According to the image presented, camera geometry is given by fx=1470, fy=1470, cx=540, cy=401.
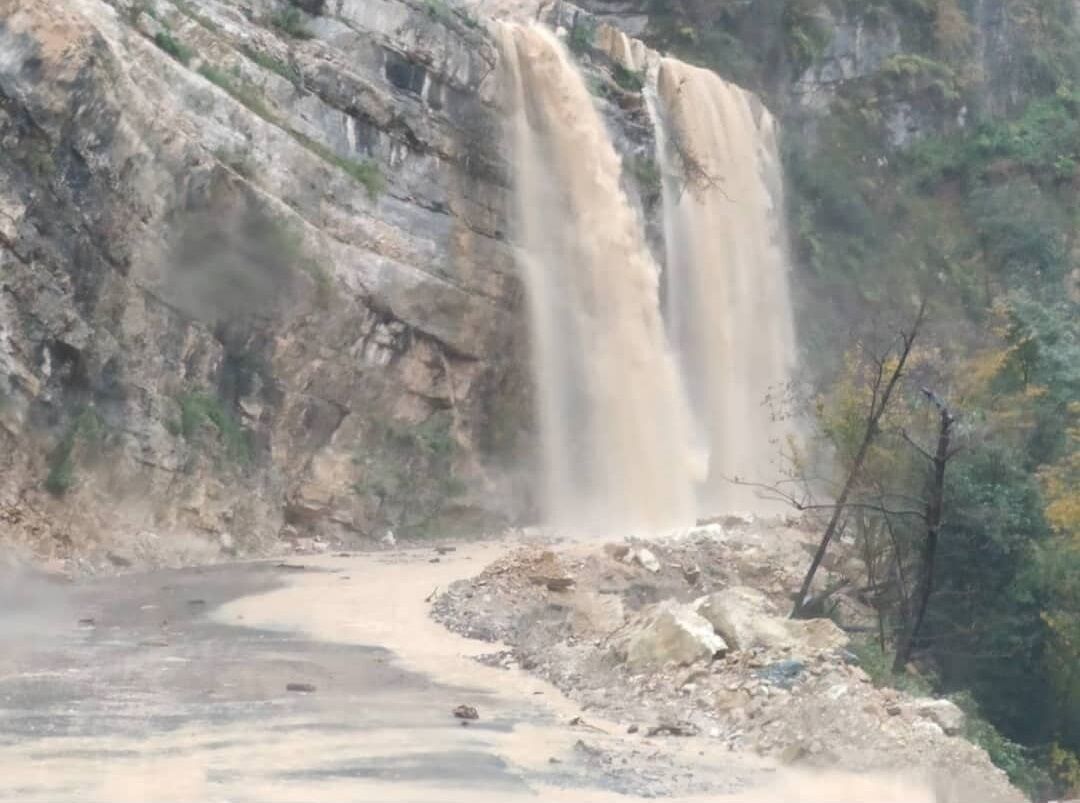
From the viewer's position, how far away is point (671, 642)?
13.5m

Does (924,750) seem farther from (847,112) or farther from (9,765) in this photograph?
(847,112)

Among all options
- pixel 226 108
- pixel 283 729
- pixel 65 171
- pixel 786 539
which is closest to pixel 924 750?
pixel 283 729

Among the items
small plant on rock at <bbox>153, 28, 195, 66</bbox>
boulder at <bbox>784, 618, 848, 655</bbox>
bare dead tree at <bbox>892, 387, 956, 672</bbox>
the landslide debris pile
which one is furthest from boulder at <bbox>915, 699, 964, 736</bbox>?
small plant on rock at <bbox>153, 28, 195, 66</bbox>

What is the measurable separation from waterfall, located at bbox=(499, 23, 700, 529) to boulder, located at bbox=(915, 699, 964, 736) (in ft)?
60.4

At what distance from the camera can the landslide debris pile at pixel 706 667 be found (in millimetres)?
10961

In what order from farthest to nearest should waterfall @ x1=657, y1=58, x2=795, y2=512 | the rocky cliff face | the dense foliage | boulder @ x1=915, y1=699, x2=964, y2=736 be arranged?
waterfall @ x1=657, y1=58, x2=795, y2=512, the dense foliage, the rocky cliff face, boulder @ x1=915, y1=699, x2=964, y2=736

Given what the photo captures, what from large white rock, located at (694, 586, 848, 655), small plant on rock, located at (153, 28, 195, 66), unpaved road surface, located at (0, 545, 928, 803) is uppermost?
small plant on rock, located at (153, 28, 195, 66)

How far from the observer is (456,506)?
28266mm

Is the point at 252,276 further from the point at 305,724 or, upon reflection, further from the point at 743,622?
the point at 305,724

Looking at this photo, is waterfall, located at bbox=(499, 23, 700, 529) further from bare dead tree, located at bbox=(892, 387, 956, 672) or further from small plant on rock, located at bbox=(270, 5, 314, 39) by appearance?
bare dead tree, located at bbox=(892, 387, 956, 672)

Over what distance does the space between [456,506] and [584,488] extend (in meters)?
3.86

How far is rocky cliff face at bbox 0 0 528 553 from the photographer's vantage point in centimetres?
2072

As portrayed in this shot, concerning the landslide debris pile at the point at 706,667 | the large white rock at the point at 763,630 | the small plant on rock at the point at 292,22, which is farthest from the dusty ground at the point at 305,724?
the small plant on rock at the point at 292,22

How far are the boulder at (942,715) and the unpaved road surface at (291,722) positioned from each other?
4.38 ft
